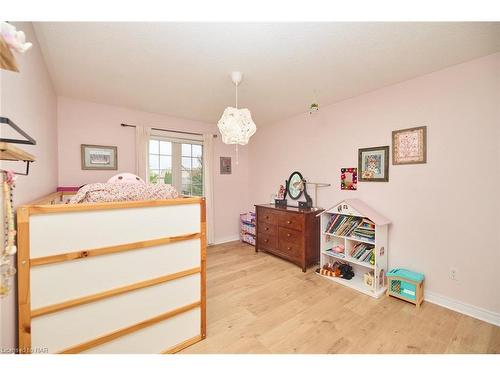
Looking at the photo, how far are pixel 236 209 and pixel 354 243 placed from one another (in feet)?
7.56

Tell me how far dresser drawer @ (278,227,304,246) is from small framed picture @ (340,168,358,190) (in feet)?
2.82

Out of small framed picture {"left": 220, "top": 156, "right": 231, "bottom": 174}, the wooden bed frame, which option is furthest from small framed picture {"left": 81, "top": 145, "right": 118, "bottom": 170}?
the wooden bed frame

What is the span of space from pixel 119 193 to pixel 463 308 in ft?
9.79

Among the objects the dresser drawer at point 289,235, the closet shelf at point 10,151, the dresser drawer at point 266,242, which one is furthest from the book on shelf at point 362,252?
the closet shelf at point 10,151

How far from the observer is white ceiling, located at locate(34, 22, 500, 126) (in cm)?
147

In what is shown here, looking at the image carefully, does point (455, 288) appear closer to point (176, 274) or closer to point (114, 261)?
point (176, 274)

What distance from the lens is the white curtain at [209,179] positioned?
3777 millimetres

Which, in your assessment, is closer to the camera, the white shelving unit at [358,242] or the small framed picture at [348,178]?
the white shelving unit at [358,242]

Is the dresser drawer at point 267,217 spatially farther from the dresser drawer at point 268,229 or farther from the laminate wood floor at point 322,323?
the laminate wood floor at point 322,323

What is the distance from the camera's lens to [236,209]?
4.27 metres

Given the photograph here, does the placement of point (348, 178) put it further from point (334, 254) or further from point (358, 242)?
point (334, 254)

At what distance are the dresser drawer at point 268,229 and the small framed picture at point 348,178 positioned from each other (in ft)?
3.73

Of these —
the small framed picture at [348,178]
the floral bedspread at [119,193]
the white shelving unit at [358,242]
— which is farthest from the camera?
the small framed picture at [348,178]
